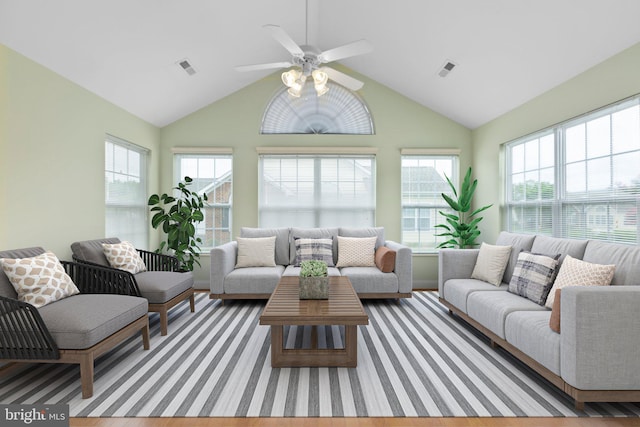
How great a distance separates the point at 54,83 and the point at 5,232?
1.48 m

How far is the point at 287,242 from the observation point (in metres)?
4.75

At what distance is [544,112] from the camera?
3617mm

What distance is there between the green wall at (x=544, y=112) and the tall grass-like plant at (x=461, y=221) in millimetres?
173

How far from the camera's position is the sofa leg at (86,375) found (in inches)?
80.4

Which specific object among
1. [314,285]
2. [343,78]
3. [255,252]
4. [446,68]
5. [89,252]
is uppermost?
[446,68]

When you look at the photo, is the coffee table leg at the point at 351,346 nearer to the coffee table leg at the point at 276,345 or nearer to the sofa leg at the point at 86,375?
the coffee table leg at the point at 276,345

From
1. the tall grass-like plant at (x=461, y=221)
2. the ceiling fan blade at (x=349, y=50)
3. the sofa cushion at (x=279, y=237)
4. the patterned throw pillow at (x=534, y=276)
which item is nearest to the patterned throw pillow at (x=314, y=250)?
the sofa cushion at (x=279, y=237)

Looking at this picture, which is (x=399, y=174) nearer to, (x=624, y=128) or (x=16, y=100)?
(x=624, y=128)

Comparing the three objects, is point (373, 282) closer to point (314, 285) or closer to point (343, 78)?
point (314, 285)

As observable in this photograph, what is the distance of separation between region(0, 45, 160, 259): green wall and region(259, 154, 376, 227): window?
7.32 feet

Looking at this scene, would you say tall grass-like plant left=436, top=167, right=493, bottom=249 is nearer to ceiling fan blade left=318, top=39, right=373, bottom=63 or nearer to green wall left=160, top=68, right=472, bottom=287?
green wall left=160, top=68, right=472, bottom=287

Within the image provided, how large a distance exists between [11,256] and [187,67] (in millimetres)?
2716

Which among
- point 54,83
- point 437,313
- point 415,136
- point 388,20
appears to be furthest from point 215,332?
point 415,136

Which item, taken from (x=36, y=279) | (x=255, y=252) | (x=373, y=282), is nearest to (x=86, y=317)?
(x=36, y=279)
